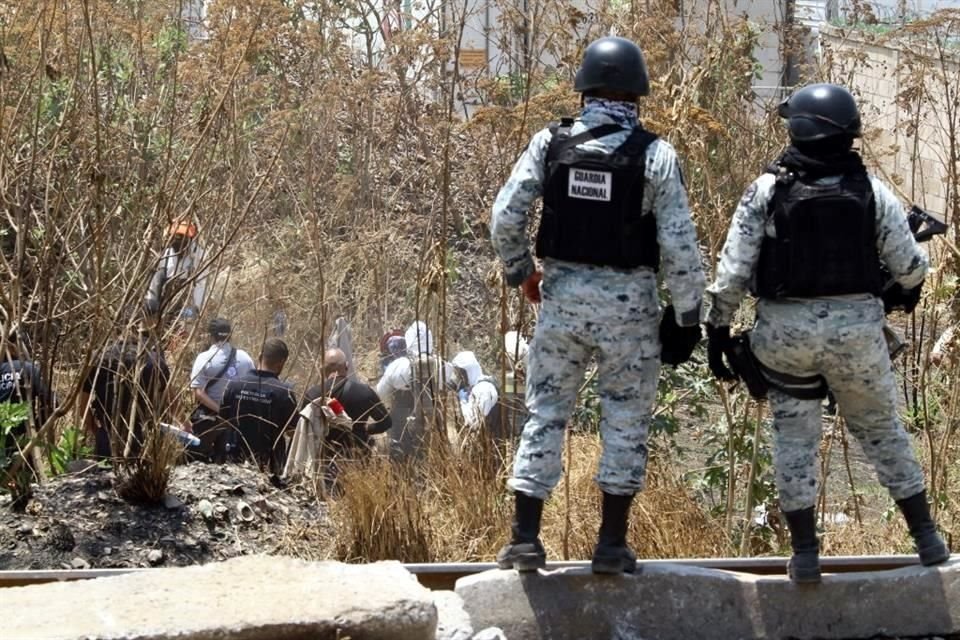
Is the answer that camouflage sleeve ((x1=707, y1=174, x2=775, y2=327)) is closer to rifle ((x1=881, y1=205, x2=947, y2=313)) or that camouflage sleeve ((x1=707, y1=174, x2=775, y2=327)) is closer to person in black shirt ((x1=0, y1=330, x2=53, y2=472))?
rifle ((x1=881, y1=205, x2=947, y2=313))

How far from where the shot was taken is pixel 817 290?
491 centimetres

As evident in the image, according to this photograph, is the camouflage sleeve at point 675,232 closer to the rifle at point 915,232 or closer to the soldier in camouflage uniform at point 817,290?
the soldier in camouflage uniform at point 817,290

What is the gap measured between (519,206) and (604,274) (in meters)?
0.37

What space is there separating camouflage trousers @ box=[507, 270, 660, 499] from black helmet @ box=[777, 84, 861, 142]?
28.3 inches

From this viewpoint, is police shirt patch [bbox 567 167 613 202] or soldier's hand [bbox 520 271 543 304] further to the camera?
soldier's hand [bbox 520 271 543 304]

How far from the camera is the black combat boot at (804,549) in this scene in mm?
5152

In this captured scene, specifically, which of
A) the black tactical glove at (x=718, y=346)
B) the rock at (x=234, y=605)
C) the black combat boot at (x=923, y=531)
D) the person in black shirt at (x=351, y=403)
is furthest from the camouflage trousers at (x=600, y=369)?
the person in black shirt at (x=351, y=403)

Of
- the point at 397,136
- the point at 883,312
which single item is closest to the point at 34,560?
the point at 883,312

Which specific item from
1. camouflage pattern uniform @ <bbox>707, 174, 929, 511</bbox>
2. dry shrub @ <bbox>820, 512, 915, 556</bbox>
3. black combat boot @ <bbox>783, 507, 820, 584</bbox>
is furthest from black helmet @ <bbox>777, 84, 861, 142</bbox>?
dry shrub @ <bbox>820, 512, 915, 556</bbox>

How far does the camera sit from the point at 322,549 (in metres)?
6.87

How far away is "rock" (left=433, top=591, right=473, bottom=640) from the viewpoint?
4.68 m

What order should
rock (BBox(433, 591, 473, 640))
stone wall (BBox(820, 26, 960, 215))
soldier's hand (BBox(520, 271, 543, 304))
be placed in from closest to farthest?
rock (BBox(433, 591, 473, 640))
soldier's hand (BBox(520, 271, 543, 304))
stone wall (BBox(820, 26, 960, 215))

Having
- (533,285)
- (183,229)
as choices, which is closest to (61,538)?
(183,229)

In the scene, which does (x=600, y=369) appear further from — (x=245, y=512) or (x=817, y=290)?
(x=245, y=512)
